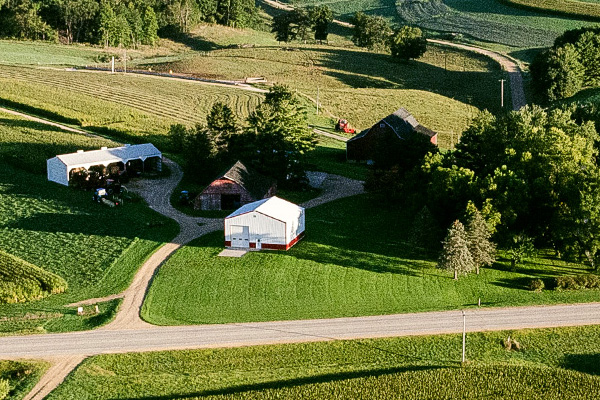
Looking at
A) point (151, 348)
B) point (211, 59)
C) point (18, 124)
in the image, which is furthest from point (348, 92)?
point (151, 348)

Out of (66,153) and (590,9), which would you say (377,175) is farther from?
(590,9)

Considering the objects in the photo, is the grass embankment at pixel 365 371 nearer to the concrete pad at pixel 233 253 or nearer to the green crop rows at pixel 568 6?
the concrete pad at pixel 233 253

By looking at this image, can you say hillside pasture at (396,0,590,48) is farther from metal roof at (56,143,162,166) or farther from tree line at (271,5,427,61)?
metal roof at (56,143,162,166)

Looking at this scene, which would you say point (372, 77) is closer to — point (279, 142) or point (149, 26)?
point (149, 26)

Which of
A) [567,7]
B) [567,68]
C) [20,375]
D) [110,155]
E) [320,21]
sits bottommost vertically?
[20,375]

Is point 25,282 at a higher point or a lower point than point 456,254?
lower

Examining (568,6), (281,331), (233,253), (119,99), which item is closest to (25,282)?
(233,253)

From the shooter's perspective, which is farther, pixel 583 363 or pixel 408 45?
pixel 408 45
